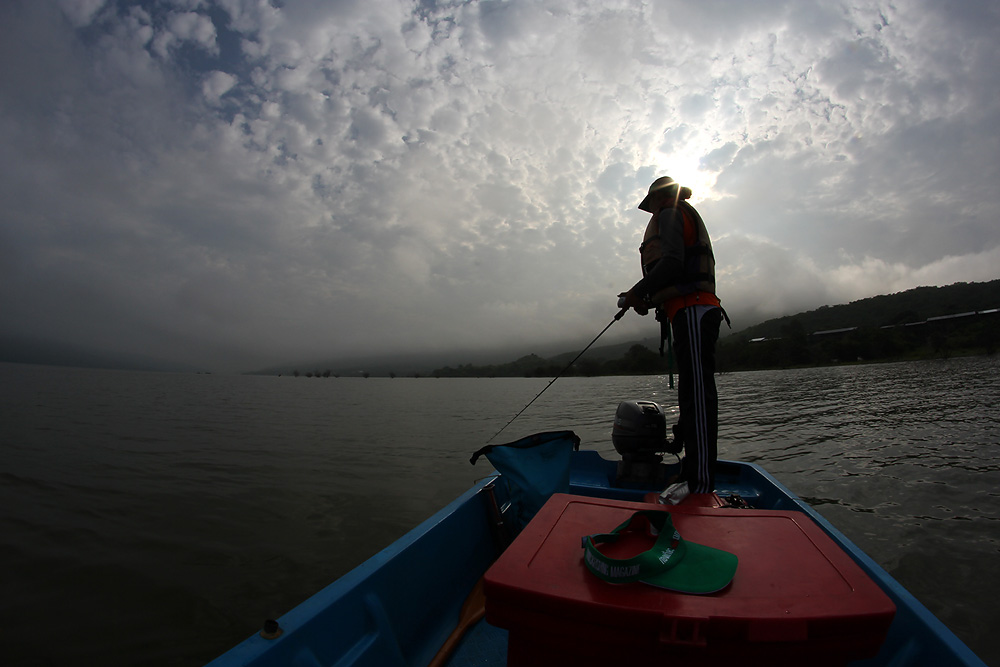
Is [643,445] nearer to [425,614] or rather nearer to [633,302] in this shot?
[633,302]

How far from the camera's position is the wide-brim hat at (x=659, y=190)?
3887 millimetres

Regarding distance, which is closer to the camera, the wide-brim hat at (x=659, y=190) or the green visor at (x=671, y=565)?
the green visor at (x=671, y=565)

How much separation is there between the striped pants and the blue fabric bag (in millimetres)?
956

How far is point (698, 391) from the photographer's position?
3.35 m

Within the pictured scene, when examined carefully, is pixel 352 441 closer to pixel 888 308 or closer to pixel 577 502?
pixel 577 502

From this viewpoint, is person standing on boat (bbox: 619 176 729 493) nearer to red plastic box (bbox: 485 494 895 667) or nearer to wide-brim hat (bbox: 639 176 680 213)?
wide-brim hat (bbox: 639 176 680 213)

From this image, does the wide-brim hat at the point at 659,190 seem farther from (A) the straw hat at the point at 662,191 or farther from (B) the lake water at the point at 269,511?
(B) the lake water at the point at 269,511

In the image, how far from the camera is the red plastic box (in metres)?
1.11

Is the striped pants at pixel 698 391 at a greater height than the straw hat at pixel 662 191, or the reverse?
the straw hat at pixel 662 191

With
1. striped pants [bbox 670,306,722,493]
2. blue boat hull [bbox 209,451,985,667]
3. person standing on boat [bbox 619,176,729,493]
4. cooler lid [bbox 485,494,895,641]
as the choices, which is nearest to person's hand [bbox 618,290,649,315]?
person standing on boat [bbox 619,176,729,493]

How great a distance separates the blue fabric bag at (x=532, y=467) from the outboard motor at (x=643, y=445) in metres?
0.95

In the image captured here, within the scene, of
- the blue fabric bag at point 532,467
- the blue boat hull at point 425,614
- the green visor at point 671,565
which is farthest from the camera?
the blue fabric bag at point 532,467

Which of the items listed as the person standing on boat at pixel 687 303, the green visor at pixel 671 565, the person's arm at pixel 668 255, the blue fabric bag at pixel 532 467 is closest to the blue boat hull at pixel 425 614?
the blue fabric bag at pixel 532 467

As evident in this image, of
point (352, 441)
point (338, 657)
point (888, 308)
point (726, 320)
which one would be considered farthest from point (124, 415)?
point (888, 308)
